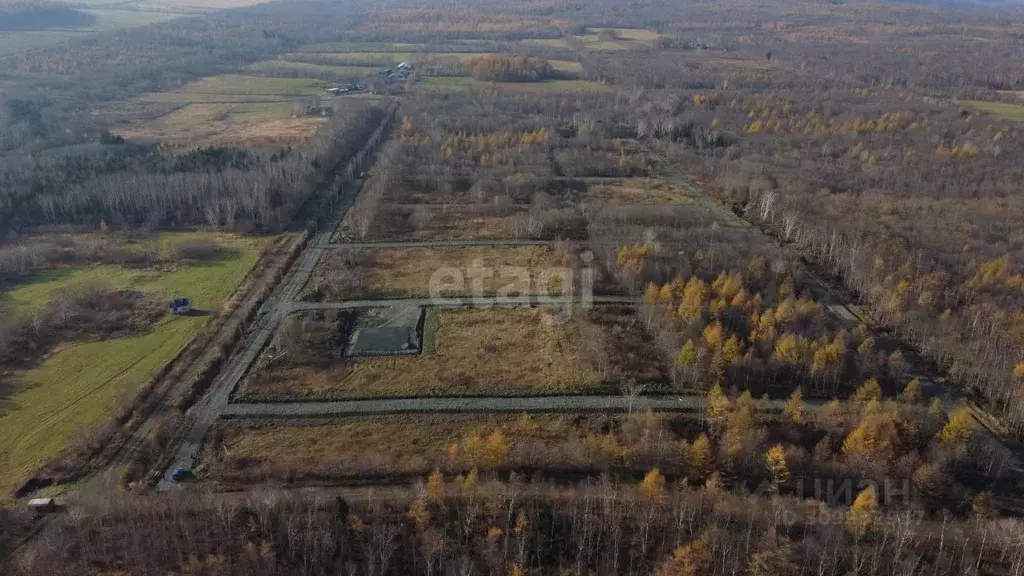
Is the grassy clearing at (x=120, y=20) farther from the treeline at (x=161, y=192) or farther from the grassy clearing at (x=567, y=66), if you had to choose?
the treeline at (x=161, y=192)

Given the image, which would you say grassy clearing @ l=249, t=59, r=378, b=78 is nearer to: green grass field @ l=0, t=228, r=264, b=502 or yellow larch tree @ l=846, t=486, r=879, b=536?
green grass field @ l=0, t=228, r=264, b=502

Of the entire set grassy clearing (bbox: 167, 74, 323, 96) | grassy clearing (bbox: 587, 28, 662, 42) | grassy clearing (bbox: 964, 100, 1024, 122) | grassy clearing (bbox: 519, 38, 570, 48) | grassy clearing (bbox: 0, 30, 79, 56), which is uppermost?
grassy clearing (bbox: 587, 28, 662, 42)

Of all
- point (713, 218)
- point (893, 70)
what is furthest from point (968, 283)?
point (893, 70)

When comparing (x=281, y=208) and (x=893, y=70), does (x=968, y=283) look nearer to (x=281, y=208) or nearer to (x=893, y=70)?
(x=281, y=208)

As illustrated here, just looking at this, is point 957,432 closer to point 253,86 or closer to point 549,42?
point 253,86

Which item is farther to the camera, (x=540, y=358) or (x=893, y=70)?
(x=893, y=70)
